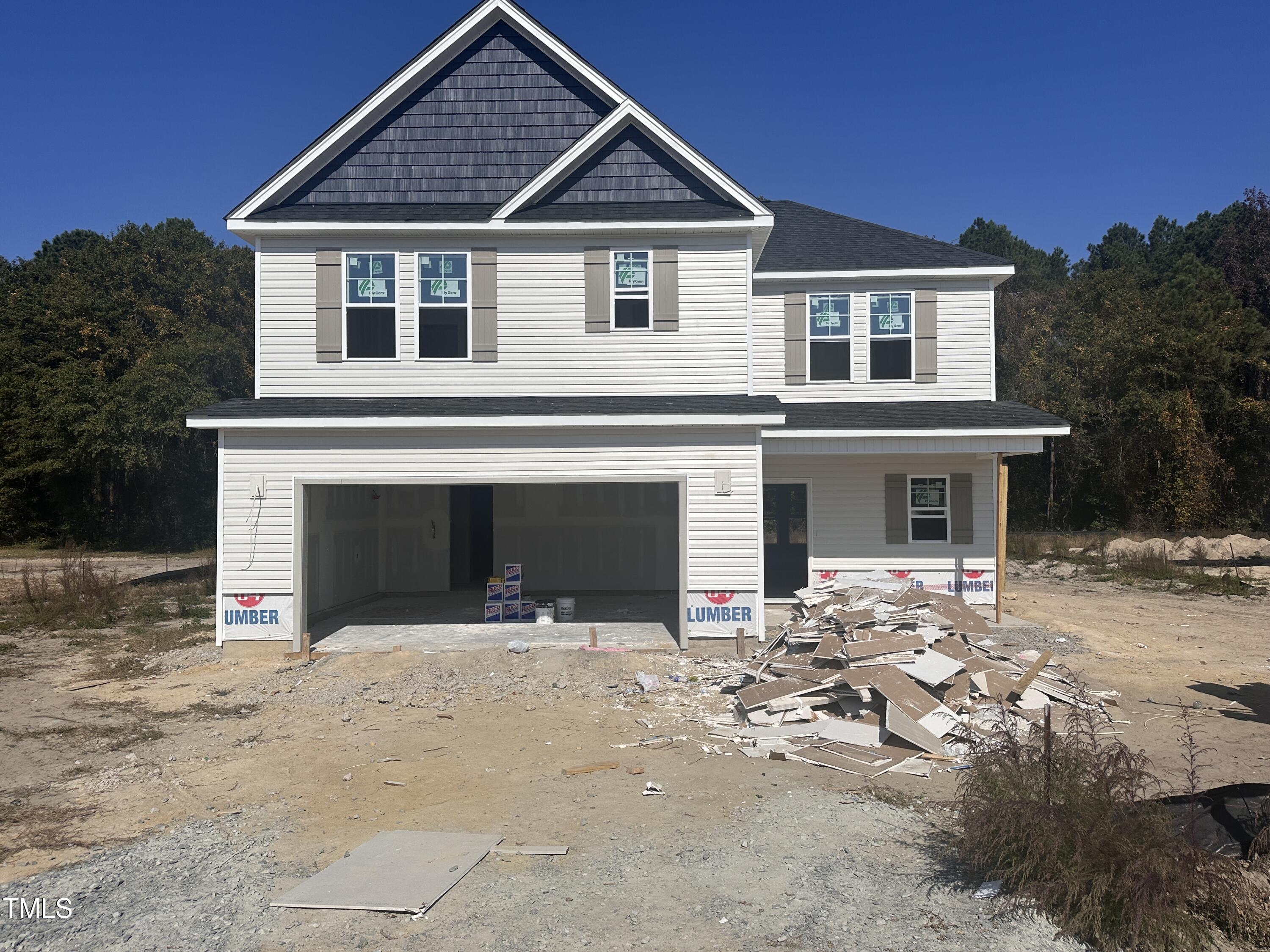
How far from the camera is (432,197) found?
1505 centimetres

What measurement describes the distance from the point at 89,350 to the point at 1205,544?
41.0m

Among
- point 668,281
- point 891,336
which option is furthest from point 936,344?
point 668,281

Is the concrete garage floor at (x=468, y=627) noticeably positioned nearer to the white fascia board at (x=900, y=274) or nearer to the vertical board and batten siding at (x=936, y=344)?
the vertical board and batten siding at (x=936, y=344)

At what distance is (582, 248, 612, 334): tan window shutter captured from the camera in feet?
46.9

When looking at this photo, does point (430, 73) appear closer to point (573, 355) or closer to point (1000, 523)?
point (573, 355)

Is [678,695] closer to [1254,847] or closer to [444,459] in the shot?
[444,459]

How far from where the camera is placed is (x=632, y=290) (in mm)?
14328

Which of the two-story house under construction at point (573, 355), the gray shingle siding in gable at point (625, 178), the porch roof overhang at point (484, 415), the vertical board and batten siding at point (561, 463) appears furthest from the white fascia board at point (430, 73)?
the vertical board and batten siding at point (561, 463)

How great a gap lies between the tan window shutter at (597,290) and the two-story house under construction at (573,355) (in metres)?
0.03

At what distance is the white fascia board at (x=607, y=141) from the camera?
14.1 meters

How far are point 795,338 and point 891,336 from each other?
73.3 inches

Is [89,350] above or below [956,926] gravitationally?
above

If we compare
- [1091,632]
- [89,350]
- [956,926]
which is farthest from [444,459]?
[89,350]

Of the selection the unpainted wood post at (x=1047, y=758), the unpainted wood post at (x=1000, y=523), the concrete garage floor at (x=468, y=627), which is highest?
the unpainted wood post at (x=1000, y=523)
